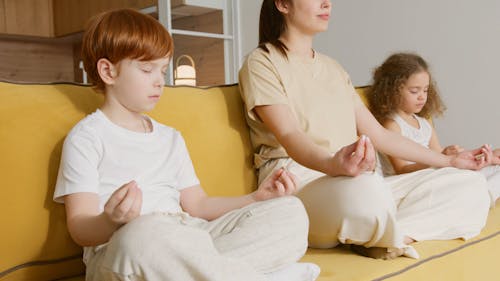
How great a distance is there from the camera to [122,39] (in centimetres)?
108

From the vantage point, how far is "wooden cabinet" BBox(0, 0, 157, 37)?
4.24 meters

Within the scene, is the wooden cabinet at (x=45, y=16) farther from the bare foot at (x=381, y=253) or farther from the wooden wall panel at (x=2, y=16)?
the bare foot at (x=381, y=253)

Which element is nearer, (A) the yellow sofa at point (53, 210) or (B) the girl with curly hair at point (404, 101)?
(A) the yellow sofa at point (53, 210)

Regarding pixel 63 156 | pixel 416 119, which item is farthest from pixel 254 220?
pixel 416 119

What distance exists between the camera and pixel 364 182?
1.10 m

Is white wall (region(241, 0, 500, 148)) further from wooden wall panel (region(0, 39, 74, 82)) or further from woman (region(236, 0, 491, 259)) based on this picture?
wooden wall panel (region(0, 39, 74, 82))

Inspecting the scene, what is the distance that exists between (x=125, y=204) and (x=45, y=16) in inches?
160

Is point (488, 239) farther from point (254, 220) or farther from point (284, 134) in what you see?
point (254, 220)

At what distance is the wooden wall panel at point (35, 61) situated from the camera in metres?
4.50

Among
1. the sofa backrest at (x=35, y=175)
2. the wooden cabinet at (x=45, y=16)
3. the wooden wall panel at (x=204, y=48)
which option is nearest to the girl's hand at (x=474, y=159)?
the sofa backrest at (x=35, y=175)

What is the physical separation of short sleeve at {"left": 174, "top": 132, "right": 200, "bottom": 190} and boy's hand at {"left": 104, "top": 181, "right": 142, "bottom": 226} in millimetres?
355

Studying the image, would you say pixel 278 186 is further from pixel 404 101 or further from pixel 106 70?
pixel 404 101

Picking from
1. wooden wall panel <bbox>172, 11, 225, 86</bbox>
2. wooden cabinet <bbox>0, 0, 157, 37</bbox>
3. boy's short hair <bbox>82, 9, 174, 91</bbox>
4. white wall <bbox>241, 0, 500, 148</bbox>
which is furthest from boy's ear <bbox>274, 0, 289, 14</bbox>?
wooden cabinet <bbox>0, 0, 157, 37</bbox>

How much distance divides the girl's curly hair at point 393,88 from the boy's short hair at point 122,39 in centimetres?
100
